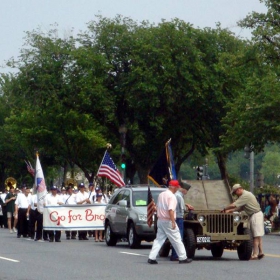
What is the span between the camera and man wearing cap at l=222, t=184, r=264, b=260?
2136 cm

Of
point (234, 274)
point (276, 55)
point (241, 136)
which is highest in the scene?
point (276, 55)

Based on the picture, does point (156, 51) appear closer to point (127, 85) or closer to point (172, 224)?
point (127, 85)

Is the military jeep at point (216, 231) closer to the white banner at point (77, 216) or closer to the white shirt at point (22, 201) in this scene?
the white banner at point (77, 216)

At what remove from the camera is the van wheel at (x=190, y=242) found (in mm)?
20703

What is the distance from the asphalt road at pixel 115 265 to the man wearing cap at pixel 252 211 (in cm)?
42

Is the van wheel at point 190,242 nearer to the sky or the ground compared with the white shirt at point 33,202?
nearer to the ground

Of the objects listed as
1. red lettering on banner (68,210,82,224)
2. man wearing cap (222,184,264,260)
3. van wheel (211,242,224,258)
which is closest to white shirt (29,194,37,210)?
red lettering on banner (68,210,82,224)

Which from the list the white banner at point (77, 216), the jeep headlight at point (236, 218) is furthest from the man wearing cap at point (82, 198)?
the jeep headlight at point (236, 218)

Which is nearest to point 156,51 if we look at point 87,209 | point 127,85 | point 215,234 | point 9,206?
point 127,85

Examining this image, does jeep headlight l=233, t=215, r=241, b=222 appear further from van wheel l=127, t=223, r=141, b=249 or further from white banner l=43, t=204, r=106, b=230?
white banner l=43, t=204, r=106, b=230

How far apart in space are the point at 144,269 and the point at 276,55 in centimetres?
2911

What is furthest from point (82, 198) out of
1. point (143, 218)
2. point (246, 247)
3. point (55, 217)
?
point (246, 247)

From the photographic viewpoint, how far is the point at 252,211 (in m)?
21.6

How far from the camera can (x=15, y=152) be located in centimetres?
8500
